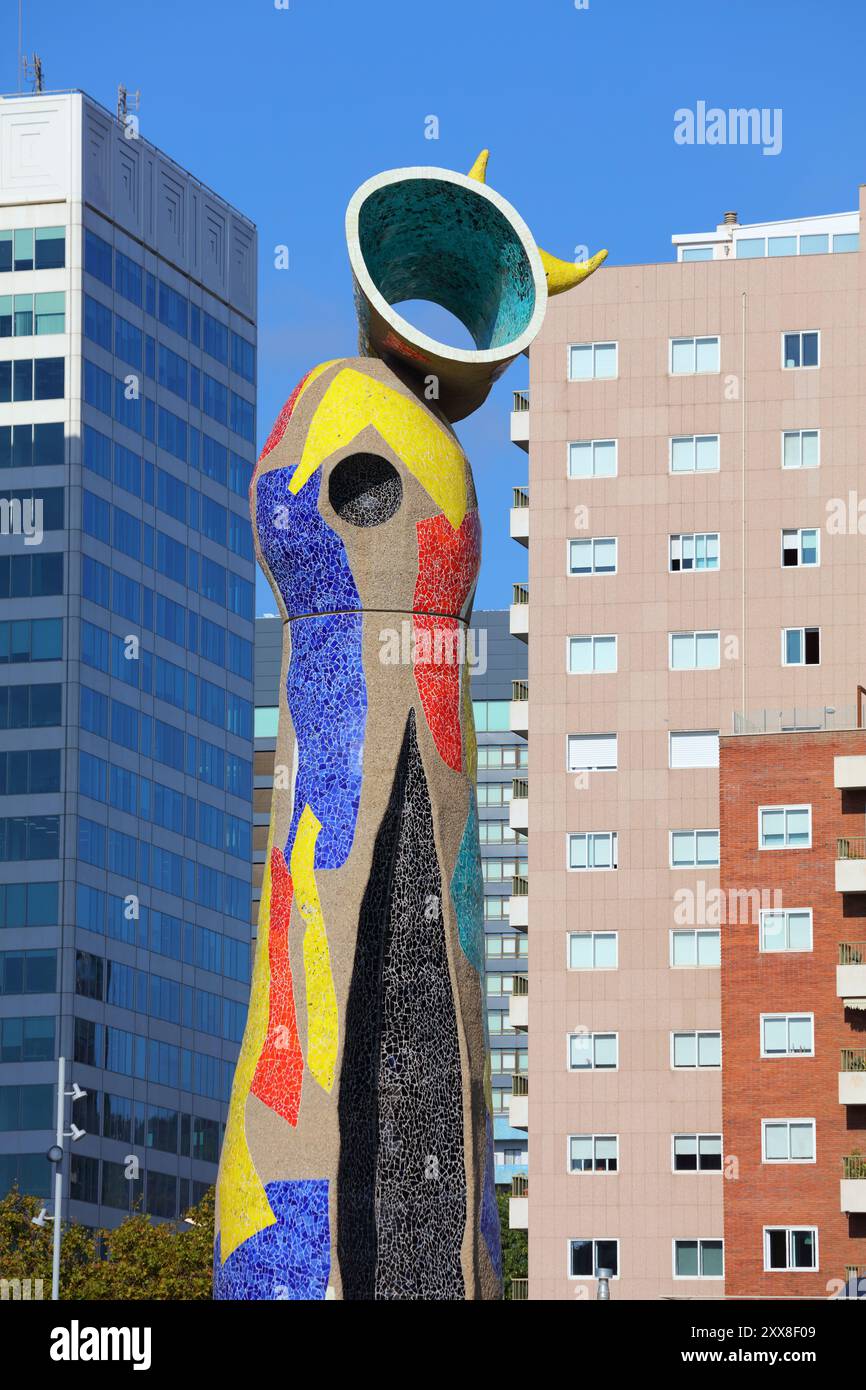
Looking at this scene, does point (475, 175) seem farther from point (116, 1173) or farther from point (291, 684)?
point (116, 1173)

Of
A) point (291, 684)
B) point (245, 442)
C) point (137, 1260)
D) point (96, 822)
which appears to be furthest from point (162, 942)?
point (291, 684)

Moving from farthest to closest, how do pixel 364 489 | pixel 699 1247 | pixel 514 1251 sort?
pixel 514 1251 < pixel 699 1247 < pixel 364 489

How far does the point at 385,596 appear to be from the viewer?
86.8 feet

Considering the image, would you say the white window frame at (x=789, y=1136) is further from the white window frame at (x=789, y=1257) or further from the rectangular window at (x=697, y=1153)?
the rectangular window at (x=697, y=1153)

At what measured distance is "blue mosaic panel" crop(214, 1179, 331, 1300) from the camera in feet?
81.9

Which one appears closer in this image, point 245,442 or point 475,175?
point 475,175

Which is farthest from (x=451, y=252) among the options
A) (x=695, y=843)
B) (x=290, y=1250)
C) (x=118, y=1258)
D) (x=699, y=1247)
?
(x=118, y=1258)

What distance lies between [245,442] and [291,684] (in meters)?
65.4

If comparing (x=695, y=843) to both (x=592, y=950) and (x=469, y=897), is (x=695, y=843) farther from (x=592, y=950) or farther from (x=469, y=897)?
(x=469, y=897)

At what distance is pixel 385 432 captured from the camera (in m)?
26.6

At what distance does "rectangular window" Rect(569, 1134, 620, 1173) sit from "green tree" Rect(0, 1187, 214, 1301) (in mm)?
7381

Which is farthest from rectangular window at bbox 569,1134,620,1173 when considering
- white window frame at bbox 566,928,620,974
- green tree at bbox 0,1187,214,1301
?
green tree at bbox 0,1187,214,1301

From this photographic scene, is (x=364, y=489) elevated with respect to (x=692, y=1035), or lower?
elevated

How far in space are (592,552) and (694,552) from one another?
2.13 meters
